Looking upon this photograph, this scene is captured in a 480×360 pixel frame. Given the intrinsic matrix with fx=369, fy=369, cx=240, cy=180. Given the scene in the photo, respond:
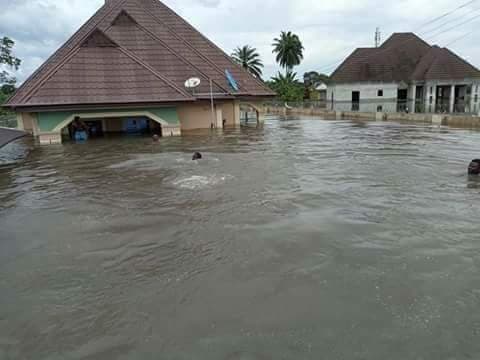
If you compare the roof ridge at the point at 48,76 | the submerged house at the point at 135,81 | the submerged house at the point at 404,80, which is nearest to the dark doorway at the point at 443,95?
the submerged house at the point at 404,80

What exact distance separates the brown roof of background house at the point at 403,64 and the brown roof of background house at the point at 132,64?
57.5ft

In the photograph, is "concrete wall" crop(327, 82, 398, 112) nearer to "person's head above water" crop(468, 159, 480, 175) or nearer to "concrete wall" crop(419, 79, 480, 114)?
"concrete wall" crop(419, 79, 480, 114)

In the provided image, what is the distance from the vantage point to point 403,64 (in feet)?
137

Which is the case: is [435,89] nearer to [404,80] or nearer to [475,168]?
[404,80]

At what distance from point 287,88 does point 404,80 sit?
20094 millimetres

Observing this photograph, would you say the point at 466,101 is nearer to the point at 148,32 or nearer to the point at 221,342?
the point at 148,32

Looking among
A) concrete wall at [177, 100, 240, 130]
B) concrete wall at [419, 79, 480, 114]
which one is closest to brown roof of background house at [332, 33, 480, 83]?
concrete wall at [419, 79, 480, 114]

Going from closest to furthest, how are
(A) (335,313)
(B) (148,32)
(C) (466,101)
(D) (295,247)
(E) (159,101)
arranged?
1. (A) (335,313)
2. (D) (295,247)
3. (E) (159,101)
4. (B) (148,32)
5. (C) (466,101)

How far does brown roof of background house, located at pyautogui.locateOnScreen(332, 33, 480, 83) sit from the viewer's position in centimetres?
3638

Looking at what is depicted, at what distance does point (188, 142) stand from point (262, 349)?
54.8 feet

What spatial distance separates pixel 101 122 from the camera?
27078mm

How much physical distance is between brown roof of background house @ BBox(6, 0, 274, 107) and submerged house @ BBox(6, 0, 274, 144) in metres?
0.05

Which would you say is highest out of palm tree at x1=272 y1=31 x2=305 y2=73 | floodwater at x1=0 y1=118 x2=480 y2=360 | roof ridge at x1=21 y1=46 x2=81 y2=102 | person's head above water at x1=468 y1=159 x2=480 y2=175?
palm tree at x1=272 y1=31 x2=305 y2=73

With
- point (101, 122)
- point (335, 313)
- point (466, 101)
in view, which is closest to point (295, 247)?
point (335, 313)
